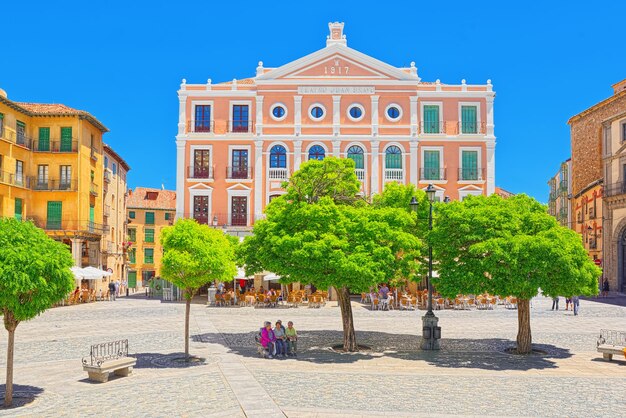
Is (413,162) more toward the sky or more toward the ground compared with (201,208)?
more toward the sky

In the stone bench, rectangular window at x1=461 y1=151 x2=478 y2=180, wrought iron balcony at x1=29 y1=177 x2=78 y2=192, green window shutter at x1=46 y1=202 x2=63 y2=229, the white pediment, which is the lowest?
the stone bench

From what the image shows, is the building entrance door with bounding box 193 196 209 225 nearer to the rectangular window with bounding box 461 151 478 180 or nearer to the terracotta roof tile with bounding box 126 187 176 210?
the rectangular window with bounding box 461 151 478 180

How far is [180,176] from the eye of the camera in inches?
1533

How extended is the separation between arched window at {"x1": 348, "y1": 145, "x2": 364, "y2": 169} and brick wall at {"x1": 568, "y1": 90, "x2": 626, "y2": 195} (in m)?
19.3

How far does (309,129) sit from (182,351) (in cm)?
2404

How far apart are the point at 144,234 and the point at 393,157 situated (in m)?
32.7

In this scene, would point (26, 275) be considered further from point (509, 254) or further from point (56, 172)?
point (56, 172)

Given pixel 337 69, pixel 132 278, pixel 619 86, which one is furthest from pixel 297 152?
pixel 132 278

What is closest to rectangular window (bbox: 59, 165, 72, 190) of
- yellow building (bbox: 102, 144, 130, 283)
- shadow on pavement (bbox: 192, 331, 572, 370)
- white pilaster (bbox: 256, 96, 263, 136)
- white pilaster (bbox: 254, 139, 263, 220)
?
yellow building (bbox: 102, 144, 130, 283)

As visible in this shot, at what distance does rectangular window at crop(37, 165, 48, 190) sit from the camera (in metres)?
37.4

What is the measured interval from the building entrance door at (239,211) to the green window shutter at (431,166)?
12005 mm

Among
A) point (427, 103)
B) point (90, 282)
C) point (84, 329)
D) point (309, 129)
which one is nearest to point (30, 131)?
point (90, 282)

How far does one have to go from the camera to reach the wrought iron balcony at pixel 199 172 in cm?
3894

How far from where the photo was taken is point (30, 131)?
123ft
